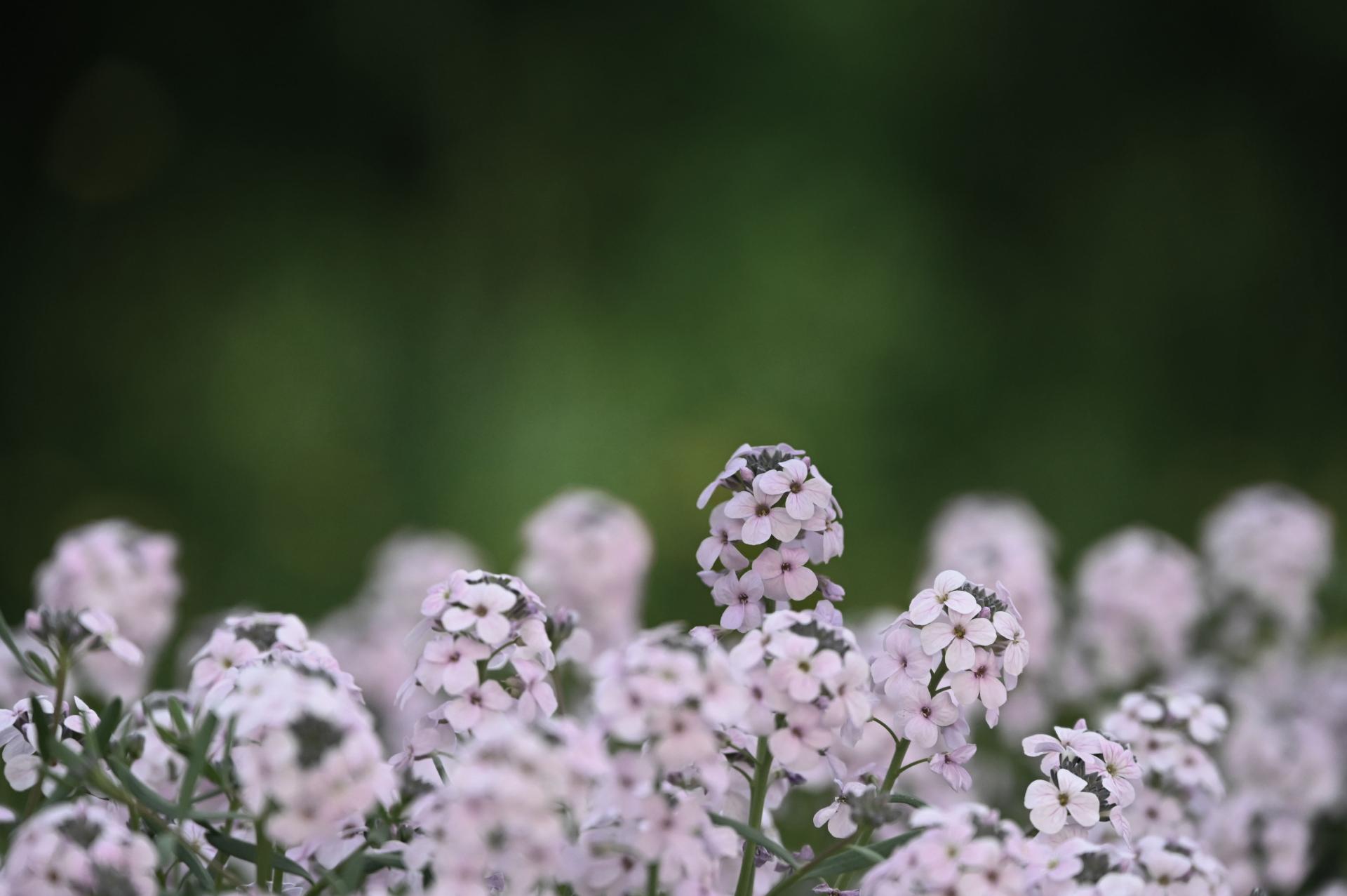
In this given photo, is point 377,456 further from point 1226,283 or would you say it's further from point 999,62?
point 1226,283

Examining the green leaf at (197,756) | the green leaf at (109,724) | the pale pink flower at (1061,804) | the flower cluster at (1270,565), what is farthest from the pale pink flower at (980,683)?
the flower cluster at (1270,565)

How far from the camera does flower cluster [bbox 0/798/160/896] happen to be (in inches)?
47.9

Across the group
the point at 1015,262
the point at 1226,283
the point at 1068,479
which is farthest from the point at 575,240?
the point at 1226,283

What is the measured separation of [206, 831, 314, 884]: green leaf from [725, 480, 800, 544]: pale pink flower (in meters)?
0.56

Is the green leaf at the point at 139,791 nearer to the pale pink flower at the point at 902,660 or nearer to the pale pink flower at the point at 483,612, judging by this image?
the pale pink flower at the point at 483,612

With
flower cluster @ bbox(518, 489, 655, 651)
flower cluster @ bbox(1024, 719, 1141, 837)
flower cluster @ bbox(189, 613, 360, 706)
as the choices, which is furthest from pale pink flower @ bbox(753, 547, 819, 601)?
flower cluster @ bbox(518, 489, 655, 651)

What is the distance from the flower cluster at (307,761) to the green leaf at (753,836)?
0.33 m

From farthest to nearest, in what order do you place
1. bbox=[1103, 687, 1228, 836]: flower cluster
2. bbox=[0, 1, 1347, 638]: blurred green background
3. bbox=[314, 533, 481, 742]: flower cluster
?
bbox=[0, 1, 1347, 638]: blurred green background
bbox=[314, 533, 481, 742]: flower cluster
bbox=[1103, 687, 1228, 836]: flower cluster

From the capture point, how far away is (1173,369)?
340 inches

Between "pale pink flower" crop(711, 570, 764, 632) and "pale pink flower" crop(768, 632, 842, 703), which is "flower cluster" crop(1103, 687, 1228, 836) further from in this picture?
"pale pink flower" crop(768, 632, 842, 703)

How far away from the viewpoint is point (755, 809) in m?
1.46

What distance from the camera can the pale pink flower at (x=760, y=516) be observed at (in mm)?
1523

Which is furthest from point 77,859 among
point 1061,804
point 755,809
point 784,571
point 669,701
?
point 1061,804

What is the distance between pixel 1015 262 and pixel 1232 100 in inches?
64.7
